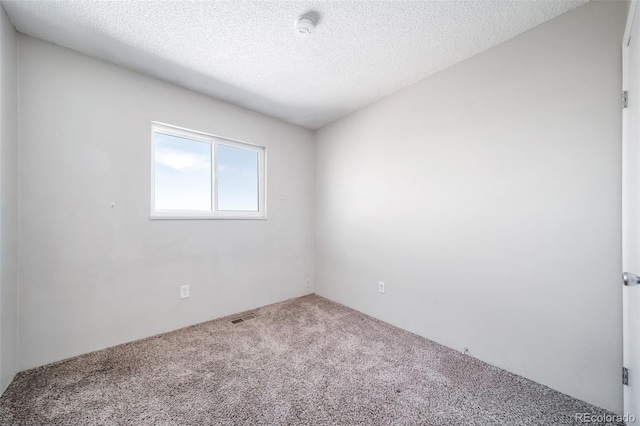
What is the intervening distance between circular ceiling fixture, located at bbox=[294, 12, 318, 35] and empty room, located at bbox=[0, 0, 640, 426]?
0.02m

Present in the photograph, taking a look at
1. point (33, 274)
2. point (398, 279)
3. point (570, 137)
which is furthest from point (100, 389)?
point (570, 137)

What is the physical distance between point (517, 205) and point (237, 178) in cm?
263

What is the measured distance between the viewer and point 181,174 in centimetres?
252

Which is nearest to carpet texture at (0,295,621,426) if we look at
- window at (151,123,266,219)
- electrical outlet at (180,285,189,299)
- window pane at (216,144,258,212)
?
electrical outlet at (180,285,189,299)

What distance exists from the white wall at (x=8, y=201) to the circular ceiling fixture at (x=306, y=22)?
174 centimetres

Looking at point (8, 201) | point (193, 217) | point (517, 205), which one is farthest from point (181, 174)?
point (517, 205)

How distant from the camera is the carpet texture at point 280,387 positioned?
53.6 inches

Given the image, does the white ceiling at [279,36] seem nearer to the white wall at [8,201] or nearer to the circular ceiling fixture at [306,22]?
the circular ceiling fixture at [306,22]

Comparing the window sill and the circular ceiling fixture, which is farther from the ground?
the circular ceiling fixture

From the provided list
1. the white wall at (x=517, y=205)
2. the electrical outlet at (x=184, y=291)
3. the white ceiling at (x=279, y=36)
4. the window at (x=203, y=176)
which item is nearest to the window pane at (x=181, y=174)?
the window at (x=203, y=176)

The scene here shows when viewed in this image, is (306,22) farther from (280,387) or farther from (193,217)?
(280,387)

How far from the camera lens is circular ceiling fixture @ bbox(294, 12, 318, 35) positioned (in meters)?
1.57

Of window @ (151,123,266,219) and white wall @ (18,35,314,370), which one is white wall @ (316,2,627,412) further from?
white wall @ (18,35,314,370)

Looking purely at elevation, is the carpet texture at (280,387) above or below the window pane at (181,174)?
below
